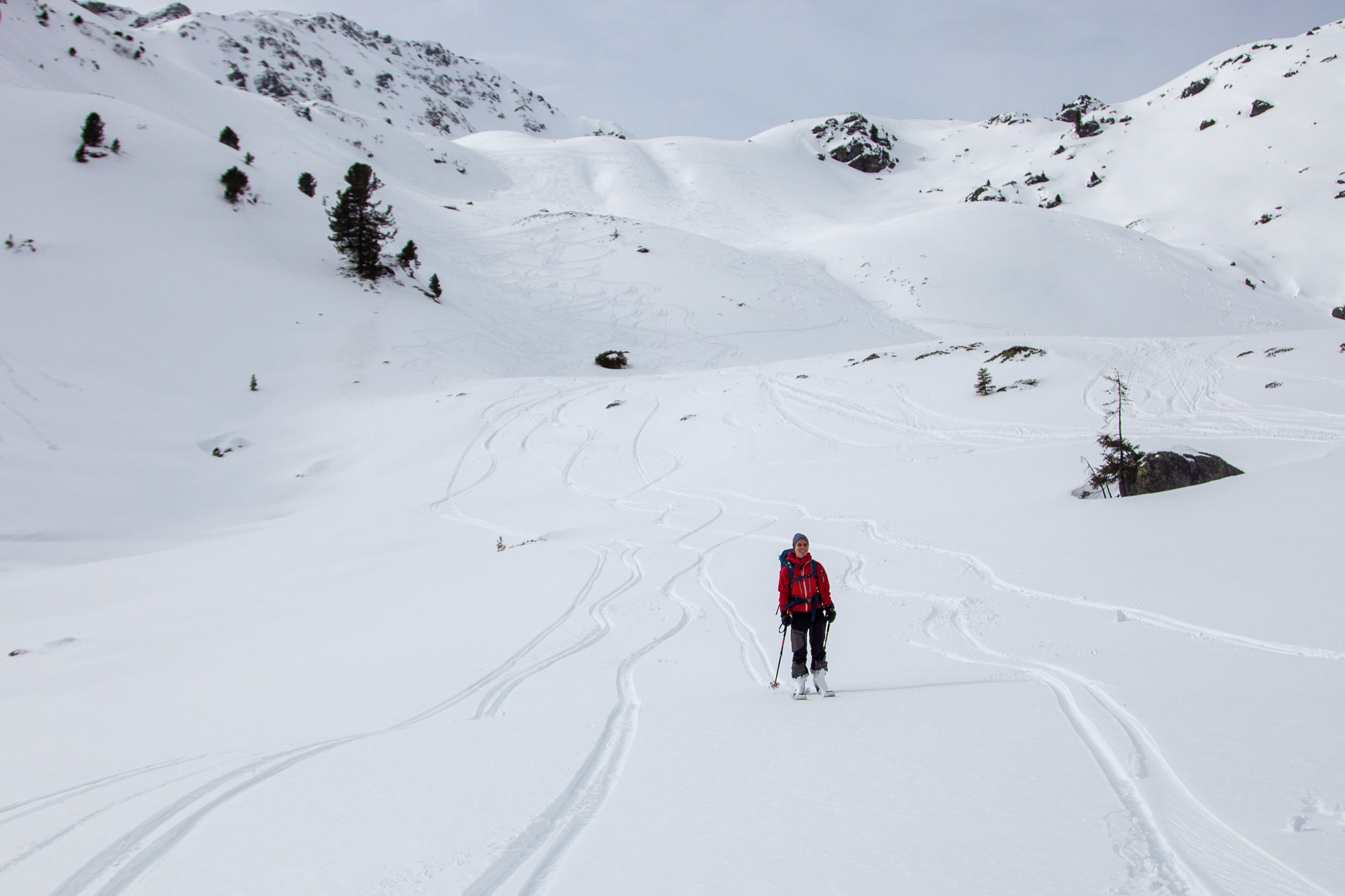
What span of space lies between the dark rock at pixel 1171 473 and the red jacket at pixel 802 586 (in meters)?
7.27

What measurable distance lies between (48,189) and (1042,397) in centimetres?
3806

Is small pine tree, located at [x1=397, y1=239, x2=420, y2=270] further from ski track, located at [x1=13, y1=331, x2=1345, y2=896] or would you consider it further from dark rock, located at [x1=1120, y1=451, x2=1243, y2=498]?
dark rock, located at [x1=1120, y1=451, x2=1243, y2=498]

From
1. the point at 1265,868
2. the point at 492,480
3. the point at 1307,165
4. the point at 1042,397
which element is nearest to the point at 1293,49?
the point at 1307,165

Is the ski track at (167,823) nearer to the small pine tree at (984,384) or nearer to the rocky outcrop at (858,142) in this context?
the small pine tree at (984,384)

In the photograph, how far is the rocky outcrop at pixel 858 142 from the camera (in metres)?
102

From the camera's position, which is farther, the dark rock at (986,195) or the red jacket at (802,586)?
the dark rock at (986,195)

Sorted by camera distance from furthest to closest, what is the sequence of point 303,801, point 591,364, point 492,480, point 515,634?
1. point 591,364
2. point 492,480
3. point 515,634
4. point 303,801

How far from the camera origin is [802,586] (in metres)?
5.83

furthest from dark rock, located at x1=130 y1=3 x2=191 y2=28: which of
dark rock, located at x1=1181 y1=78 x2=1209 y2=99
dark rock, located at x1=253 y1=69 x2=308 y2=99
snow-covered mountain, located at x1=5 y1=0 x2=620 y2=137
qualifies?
dark rock, located at x1=1181 y1=78 x2=1209 y2=99

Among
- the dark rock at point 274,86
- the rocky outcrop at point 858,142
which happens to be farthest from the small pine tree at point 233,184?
the dark rock at point 274,86

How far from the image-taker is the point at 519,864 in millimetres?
3168

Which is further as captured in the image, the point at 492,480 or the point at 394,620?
the point at 492,480

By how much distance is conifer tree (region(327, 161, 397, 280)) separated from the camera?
32.1m

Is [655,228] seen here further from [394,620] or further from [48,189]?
[394,620]
